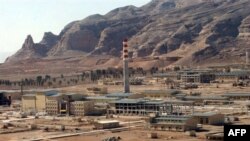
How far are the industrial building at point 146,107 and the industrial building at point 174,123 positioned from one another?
1245 cm

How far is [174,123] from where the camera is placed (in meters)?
58.3

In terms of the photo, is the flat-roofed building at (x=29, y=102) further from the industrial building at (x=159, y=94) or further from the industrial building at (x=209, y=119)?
the industrial building at (x=209, y=119)

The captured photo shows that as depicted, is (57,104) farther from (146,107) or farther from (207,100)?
(207,100)

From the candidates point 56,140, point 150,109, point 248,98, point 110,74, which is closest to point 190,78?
point 110,74

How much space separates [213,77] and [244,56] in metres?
44.6

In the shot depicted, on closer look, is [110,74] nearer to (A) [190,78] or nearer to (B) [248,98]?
(A) [190,78]

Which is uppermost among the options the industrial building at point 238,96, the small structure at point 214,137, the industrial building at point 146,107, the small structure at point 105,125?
the industrial building at point 238,96

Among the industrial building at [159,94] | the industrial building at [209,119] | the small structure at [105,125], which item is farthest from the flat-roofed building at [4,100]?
the industrial building at [209,119]

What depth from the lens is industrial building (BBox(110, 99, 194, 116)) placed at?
75.0 m

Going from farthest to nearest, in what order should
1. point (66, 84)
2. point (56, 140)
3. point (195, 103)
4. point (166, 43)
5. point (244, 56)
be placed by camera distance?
point (166, 43)
point (244, 56)
point (66, 84)
point (195, 103)
point (56, 140)

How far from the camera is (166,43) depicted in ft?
655

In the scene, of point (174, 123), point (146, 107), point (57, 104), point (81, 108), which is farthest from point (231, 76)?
point (174, 123)

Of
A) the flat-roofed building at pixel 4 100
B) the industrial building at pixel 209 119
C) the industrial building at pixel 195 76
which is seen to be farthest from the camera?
the industrial building at pixel 195 76

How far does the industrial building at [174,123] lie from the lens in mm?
57562
